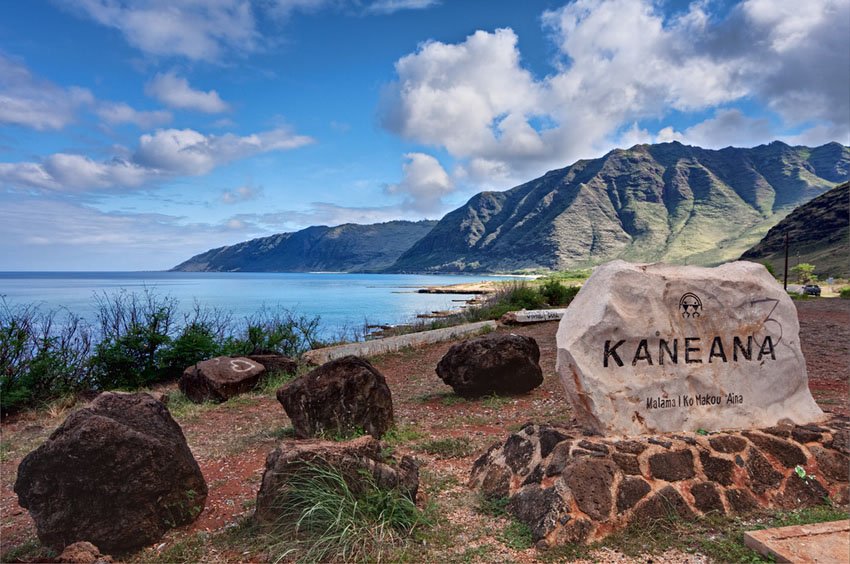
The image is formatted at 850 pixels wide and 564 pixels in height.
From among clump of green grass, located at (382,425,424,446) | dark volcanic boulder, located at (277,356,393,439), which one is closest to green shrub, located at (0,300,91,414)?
dark volcanic boulder, located at (277,356,393,439)

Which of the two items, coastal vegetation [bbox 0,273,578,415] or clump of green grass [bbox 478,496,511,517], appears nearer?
clump of green grass [bbox 478,496,511,517]

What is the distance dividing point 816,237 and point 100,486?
256ft

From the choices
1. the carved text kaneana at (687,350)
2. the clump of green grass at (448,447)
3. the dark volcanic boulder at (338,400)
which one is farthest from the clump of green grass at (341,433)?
the carved text kaneana at (687,350)

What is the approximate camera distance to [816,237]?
64.6 meters

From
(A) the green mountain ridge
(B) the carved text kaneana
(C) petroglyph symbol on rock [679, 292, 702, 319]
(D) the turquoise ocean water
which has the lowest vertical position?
(D) the turquoise ocean water

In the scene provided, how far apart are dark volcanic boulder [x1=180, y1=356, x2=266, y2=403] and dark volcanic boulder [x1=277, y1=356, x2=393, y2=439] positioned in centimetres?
369

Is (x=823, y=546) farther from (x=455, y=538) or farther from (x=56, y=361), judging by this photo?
(x=56, y=361)

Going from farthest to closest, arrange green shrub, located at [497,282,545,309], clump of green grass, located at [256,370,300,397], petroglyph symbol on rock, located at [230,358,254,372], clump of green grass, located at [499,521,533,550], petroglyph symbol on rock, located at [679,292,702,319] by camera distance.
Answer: green shrub, located at [497,282,545,309] → clump of green grass, located at [256,370,300,397] → petroglyph symbol on rock, located at [230,358,254,372] → petroglyph symbol on rock, located at [679,292,702,319] → clump of green grass, located at [499,521,533,550]

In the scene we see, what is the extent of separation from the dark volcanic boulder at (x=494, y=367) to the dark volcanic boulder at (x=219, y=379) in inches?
160

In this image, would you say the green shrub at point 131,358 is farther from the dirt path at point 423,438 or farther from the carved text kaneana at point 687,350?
the carved text kaneana at point 687,350

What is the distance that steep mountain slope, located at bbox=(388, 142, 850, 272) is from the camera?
348 feet

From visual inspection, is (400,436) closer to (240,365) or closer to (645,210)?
(240,365)

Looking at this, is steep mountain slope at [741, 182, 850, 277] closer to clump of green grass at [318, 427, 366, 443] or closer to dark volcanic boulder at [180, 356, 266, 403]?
dark volcanic boulder at [180, 356, 266, 403]

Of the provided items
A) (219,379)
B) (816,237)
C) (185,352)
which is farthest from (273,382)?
(816,237)
